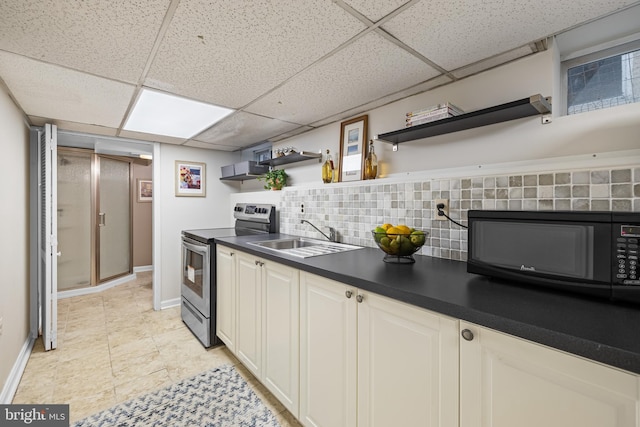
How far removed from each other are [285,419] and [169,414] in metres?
0.70

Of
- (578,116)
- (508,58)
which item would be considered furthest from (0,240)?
(578,116)

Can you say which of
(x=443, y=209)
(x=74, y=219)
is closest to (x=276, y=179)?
(x=443, y=209)

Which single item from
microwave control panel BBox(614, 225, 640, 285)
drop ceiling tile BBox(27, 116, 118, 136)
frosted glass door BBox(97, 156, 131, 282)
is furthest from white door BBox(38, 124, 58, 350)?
microwave control panel BBox(614, 225, 640, 285)

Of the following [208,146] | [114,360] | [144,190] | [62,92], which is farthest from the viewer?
[144,190]

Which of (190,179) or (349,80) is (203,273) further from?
(349,80)

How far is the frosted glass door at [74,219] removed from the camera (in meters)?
3.96

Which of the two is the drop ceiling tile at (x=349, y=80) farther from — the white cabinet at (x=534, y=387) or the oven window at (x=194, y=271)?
the oven window at (x=194, y=271)

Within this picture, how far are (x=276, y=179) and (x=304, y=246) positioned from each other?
0.92 meters

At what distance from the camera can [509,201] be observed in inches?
55.6

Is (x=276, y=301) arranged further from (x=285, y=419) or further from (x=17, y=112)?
(x=17, y=112)

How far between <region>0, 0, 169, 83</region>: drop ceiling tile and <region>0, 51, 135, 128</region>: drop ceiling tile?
0.14 metres

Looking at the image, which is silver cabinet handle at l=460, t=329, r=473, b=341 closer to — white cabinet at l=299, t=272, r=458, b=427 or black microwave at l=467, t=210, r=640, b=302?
white cabinet at l=299, t=272, r=458, b=427

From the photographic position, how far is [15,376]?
1.94m

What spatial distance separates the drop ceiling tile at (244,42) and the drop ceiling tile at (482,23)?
0.82ft
